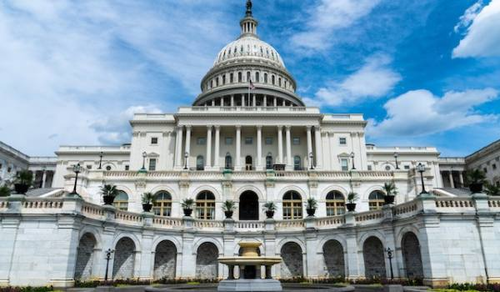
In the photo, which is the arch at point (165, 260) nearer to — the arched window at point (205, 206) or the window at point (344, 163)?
the arched window at point (205, 206)

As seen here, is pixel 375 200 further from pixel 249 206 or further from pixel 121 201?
pixel 121 201

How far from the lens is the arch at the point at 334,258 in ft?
113

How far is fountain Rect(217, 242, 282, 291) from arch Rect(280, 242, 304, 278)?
13631mm

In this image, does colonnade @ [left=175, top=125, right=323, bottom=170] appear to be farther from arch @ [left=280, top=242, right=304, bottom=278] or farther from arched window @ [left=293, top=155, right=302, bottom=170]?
arch @ [left=280, top=242, right=304, bottom=278]

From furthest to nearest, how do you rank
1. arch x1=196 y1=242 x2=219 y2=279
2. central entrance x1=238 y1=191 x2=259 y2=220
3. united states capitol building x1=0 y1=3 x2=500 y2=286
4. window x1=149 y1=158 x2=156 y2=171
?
window x1=149 y1=158 x2=156 y2=171 < central entrance x1=238 y1=191 x2=259 y2=220 < arch x1=196 y1=242 x2=219 y2=279 < united states capitol building x1=0 y1=3 x2=500 y2=286

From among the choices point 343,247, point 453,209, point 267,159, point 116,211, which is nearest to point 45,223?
point 116,211

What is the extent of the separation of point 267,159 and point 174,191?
34725 millimetres

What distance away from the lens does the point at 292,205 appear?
154 ft

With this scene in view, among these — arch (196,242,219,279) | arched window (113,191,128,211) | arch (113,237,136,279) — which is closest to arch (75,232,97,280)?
arch (113,237,136,279)

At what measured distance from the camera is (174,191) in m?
47.6

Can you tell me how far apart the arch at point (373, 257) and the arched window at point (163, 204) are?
24546mm

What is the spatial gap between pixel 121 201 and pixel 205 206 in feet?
34.4

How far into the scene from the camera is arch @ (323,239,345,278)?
113ft

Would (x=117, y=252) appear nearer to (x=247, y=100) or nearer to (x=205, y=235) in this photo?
(x=205, y=235)
